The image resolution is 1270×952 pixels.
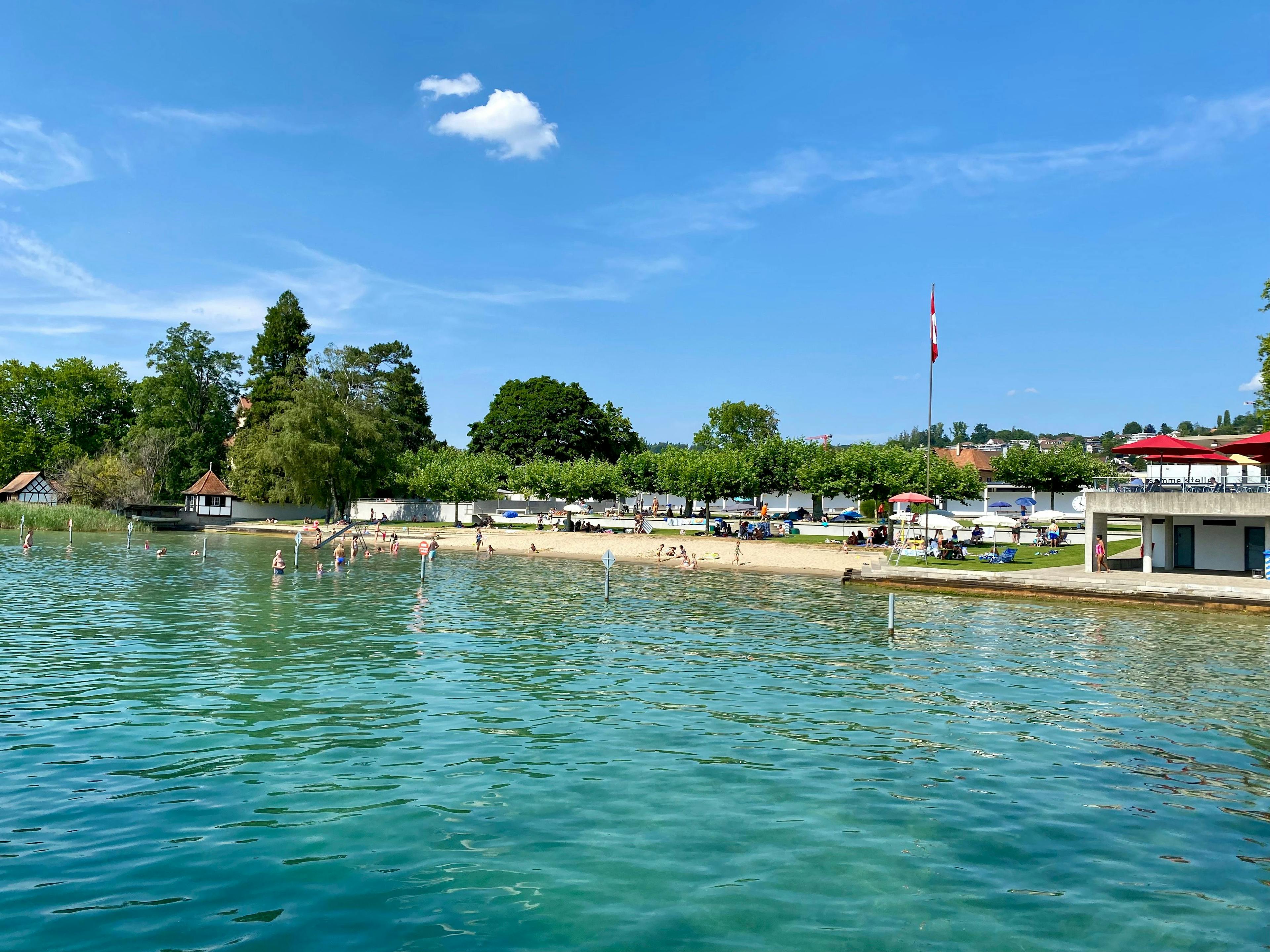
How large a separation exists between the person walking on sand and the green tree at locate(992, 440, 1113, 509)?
47.5m

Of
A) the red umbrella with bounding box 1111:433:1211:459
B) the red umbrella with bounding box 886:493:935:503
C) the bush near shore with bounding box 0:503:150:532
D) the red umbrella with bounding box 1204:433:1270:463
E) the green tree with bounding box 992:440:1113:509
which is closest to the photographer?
the red umbrella with bounding box 1111:433:1211:459

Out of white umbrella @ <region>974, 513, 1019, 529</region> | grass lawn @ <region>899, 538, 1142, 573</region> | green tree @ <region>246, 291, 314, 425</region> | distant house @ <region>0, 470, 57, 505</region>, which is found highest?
green tree @ <region>246, 291, 314, 425</region>

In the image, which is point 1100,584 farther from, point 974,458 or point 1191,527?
point 974,458

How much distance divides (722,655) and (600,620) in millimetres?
7004

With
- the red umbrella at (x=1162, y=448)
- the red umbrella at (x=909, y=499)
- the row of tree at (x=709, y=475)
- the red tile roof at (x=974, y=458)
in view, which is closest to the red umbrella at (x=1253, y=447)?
the red umbrella at (x=1162, y=448)

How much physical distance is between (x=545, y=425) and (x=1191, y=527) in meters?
78.8

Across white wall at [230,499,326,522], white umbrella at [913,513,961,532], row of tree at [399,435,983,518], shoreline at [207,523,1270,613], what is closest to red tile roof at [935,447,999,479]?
row of tree at [399,435,983,518]

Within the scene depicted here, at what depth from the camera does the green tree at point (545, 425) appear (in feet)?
359

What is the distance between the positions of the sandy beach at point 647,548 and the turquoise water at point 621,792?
25.0m

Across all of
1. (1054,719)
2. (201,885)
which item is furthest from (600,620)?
(201,885)

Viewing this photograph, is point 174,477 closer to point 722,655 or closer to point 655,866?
point 722,655

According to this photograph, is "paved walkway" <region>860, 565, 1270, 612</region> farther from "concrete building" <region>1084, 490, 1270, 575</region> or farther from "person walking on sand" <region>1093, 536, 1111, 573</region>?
"concrete building" <region>1084, 490, 1270, 575</region>

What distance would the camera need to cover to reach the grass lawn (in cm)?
4294

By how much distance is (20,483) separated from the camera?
3371 inches
